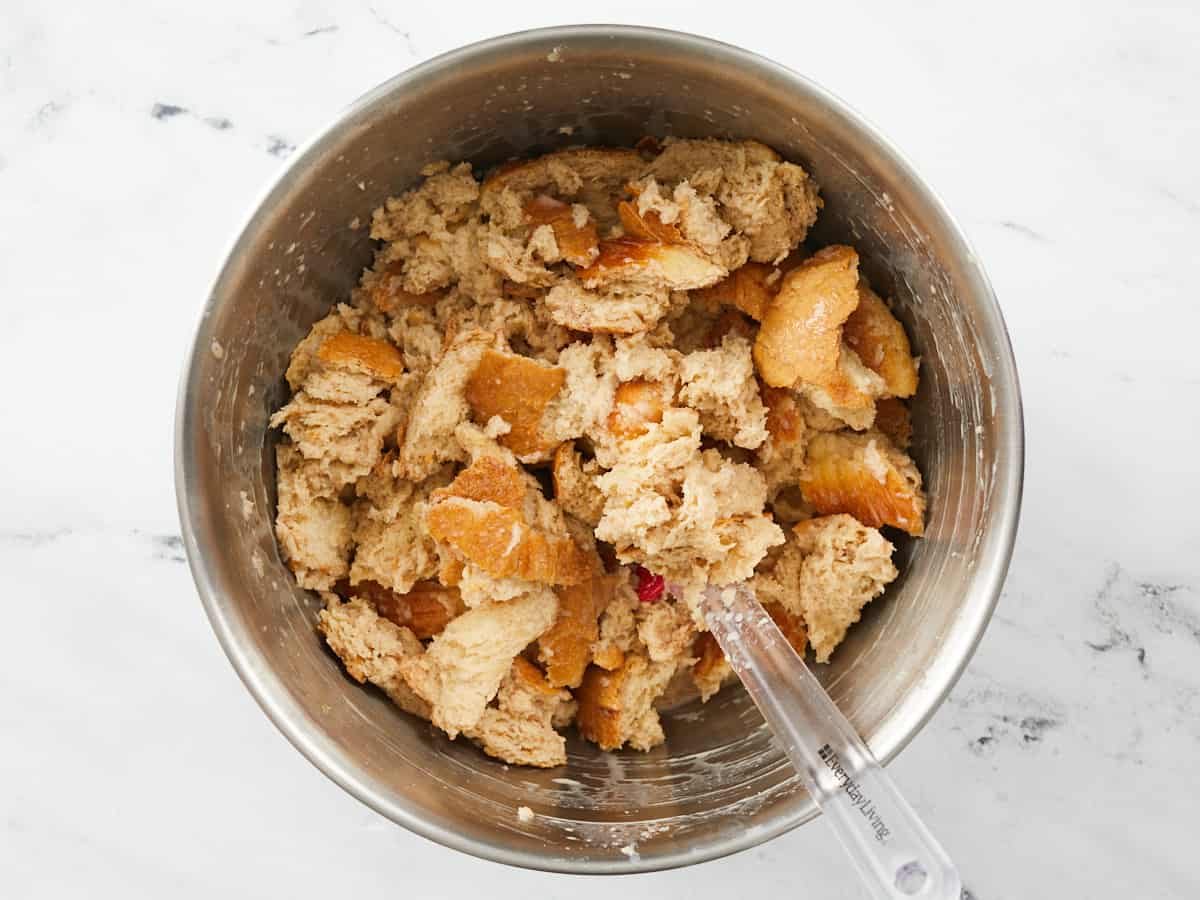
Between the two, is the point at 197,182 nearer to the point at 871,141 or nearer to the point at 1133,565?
the point at 871,141

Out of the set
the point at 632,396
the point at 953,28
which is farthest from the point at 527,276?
the point at 953,28

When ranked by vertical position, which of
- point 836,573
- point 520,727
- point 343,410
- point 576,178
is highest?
point 576,178

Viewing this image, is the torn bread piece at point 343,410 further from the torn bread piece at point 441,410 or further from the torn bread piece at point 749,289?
the torn bread piece at point 749,289

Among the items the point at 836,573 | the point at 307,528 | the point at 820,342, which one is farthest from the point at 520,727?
the point at 820,342

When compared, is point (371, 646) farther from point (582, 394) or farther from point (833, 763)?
point (833, 763)

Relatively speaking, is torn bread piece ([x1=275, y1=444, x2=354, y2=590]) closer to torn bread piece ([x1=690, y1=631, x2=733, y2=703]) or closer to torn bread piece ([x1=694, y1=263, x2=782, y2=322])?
torn bread piece ([x1=690, y1=631, x2=733, y2=703])

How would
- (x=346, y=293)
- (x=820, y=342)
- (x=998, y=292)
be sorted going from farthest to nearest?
(x=998, y=292)
(x=346, y=293)
(x=820, y=342)
